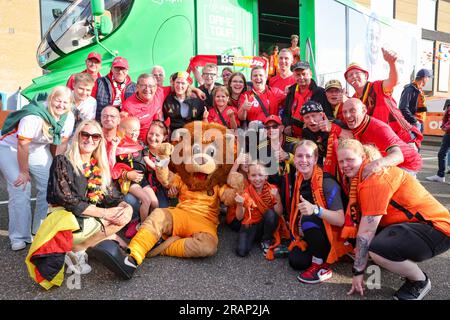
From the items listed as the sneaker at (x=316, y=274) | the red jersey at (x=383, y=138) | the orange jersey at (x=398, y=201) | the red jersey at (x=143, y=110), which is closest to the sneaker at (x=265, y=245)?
the sneaker at (x=316, y=274)

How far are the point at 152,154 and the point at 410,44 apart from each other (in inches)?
360

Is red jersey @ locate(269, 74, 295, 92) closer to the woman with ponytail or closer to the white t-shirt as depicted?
the woman with ponytail

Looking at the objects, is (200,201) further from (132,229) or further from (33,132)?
(33,132)

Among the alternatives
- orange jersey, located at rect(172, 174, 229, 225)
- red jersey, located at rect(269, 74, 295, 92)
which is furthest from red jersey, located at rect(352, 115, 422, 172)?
red jersey, located at rect(269, 74, 295, 92)

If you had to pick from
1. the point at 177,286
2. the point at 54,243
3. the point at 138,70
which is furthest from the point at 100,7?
the point at 177,286

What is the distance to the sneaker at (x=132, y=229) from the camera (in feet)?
11.4

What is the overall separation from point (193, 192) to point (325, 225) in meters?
1.31

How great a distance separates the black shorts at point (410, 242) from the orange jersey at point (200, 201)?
4.88ft

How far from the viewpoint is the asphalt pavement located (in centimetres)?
240

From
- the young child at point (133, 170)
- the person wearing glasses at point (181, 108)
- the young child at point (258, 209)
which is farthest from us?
the person wearing glasses at point (181, 108)

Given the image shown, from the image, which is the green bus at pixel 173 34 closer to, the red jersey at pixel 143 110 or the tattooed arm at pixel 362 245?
the red jersey at pixel 143 110

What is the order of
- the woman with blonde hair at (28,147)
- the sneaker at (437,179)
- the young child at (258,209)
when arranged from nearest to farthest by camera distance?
the woman with blonde hair at (28,147), the young child at (258,209), the sneaker at (437,179)

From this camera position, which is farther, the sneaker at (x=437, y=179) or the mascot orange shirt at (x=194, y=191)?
the sneaker at (x=437, y=179)
